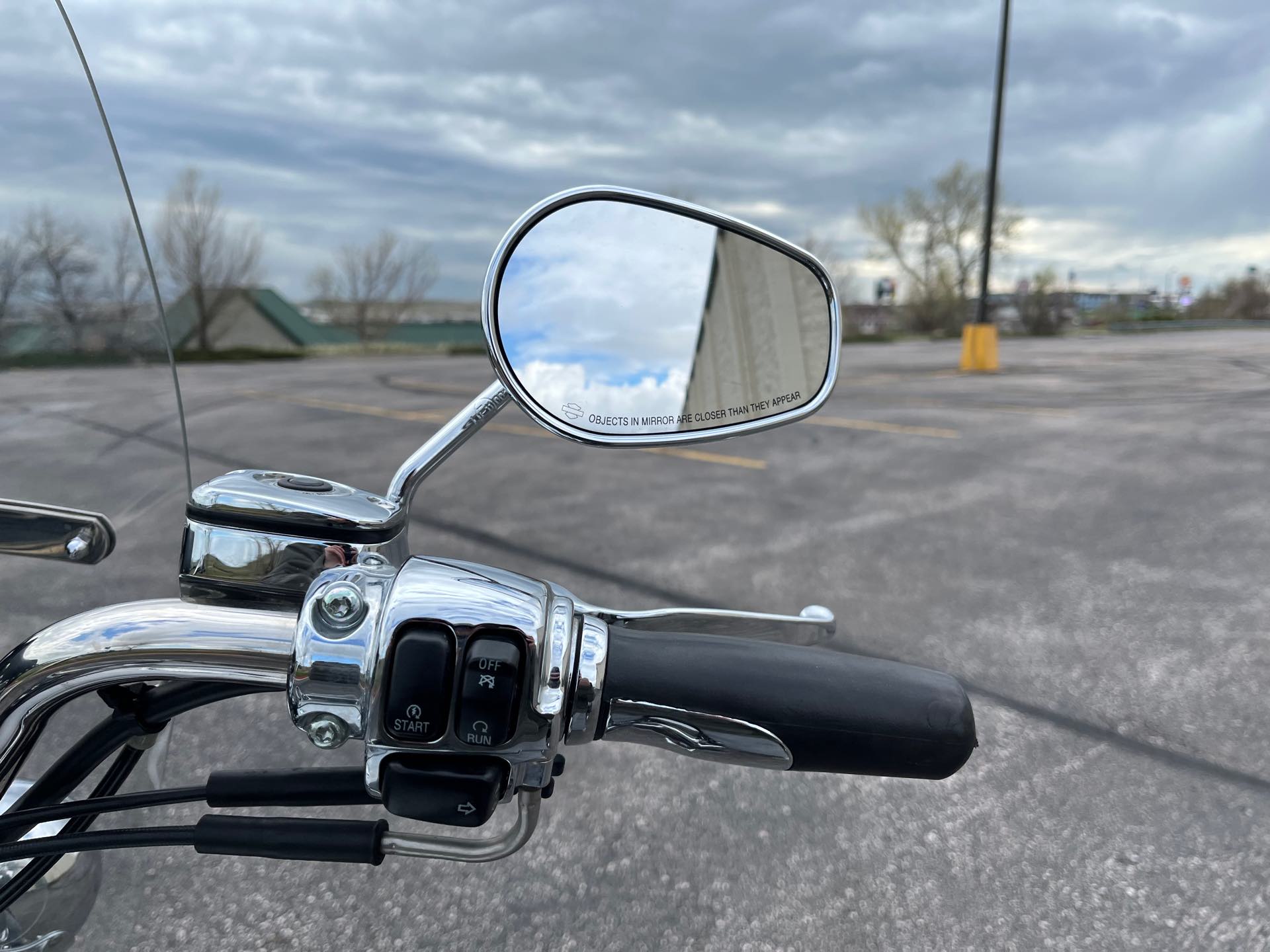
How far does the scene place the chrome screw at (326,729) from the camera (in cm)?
75

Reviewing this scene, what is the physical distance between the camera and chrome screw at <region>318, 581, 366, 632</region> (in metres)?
0.74

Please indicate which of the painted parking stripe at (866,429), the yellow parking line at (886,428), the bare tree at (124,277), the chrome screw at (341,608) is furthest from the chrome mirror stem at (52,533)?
the yellow parking line at (886,428)

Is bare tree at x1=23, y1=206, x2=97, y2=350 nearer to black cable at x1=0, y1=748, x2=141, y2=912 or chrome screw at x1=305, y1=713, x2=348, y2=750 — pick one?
black cable at x1=0, y1=748, x2=141, y2=912

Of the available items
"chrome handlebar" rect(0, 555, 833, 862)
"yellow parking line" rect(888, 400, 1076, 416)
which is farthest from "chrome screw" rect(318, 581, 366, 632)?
"yellow parking line" rect(888, 400, 1076, 416)

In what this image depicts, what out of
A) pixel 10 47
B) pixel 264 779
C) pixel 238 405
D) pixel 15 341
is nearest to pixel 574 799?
pixel 264 779

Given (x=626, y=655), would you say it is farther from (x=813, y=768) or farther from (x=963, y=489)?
(x=963, y=489)

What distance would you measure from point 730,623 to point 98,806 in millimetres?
701

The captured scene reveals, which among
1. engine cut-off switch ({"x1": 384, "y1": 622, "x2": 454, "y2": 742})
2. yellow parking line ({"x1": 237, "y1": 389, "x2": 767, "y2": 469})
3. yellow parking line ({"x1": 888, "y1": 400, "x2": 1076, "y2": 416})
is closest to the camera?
engine cut-off switch ({"x1": 384, "y1": 622, "x2": 454, "y2": 742})

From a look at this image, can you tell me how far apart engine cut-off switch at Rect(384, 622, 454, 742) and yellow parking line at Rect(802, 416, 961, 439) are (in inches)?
319

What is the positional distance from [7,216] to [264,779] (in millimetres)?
756

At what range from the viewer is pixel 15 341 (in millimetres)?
1114

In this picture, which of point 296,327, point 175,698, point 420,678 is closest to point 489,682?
point 420,678

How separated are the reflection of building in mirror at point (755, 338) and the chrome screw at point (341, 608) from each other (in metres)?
0.54

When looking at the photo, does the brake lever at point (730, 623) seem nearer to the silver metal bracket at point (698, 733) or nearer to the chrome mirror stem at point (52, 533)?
the silver metal bracket at point (698, 733)
